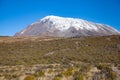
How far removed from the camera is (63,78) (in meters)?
14.6

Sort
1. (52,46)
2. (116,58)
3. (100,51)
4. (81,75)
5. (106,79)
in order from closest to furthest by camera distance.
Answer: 1. (106,79)
2. (81,75)
3. (116,58)
4. (100,51)
5. (52,46)

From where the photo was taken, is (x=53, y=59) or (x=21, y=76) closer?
(x=21, y=76)

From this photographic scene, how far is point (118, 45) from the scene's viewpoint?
52219 millimetres

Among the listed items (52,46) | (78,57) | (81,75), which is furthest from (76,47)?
(81,75)

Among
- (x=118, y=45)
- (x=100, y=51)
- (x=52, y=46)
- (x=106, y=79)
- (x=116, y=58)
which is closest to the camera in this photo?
(x=106, y=79)

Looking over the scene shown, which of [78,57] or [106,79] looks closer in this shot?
[106,79]

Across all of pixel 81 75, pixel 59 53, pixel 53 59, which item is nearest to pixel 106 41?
pixel 59 53

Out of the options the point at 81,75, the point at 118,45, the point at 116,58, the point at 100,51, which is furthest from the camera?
the point at 118,45

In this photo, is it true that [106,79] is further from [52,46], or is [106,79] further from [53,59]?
[52,46]

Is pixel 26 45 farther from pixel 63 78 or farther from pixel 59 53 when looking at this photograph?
pixel 63 78

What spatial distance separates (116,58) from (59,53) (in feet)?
39.2

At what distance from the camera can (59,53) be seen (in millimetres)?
47844

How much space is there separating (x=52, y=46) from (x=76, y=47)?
6408 mm

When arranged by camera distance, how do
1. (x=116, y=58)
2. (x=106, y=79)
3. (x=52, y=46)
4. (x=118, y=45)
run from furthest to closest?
(x=52, y=46) < (x=118, y=45) < (x=116, y=58) < (x=106, y=79)
